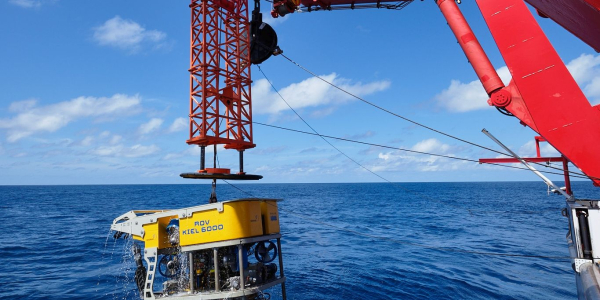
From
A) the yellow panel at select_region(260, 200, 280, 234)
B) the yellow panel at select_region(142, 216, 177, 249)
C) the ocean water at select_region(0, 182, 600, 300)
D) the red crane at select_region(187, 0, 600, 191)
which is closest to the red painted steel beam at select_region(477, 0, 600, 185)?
the red crane at select_region(187, 0, 600, 191)

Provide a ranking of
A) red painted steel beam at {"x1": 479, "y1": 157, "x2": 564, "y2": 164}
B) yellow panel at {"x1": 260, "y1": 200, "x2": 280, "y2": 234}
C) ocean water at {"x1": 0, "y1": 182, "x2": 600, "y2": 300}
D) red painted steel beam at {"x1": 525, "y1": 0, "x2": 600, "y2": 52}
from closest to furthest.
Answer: red painted steel beam at {"x1": 525, "y1": 0, "x2": 600, "y2": 52} < yellow panel at {"x1": 260, "y1": 200, "x2": 280, "y2": 234} < red painted steel beam at {"x1": 479, "y1": 157, "x2": 564, "y2": 164} < ocean water at {"x1": 0, "y1": 182, "x2": 600, "y2": 300}

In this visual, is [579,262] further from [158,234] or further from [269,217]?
[158,234]

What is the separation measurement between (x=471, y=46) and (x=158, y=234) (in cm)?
1033

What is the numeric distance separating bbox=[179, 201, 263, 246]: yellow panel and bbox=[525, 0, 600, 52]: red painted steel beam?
786cm

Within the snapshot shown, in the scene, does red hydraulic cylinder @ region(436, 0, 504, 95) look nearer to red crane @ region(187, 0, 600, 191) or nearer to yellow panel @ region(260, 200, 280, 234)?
red crane @ region(187, 0, 600, 191)

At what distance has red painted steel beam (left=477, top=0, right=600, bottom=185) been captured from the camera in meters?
6.56

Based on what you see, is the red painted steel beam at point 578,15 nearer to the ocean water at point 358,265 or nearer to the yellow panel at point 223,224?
the ocean water at point 358,265

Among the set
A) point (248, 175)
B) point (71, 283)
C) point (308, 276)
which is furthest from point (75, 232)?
point (248, 175)

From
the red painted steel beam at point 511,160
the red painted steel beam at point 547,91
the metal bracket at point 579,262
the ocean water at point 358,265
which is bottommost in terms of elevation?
the ocean water at point 358,265

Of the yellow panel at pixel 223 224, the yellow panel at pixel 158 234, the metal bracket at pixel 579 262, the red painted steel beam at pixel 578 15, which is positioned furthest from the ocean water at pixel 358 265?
the red painted steel beam at pixel 578 15

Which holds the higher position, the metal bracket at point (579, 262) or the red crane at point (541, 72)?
the red crane at point (541, 72)

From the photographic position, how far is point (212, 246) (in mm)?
9219

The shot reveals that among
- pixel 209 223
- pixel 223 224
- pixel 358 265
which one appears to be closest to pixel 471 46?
pixel 223 224

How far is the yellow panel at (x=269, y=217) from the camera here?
10.1m
